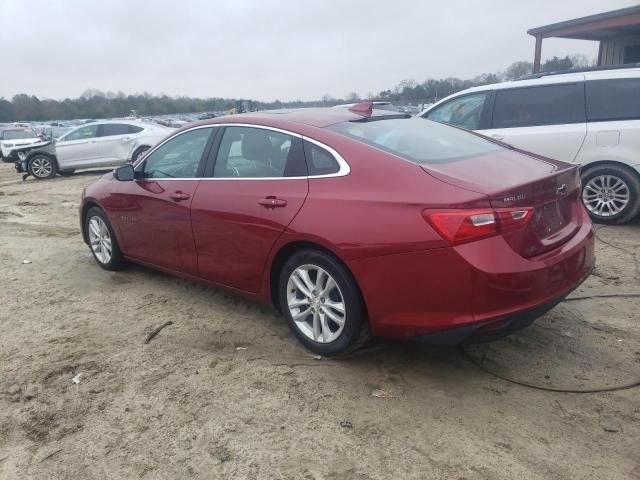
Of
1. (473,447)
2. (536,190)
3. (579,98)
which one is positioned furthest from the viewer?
(579,98)

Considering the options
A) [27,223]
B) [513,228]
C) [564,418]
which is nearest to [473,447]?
[564,418]

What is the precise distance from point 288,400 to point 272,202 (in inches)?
49.5

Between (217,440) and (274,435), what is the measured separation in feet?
0.93

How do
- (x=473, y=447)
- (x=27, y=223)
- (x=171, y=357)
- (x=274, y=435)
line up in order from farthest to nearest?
(x=27, y=223) < (x=171, y=357) < (x=274, y=435) < (x=473, y=447)

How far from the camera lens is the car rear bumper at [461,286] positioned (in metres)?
2.77

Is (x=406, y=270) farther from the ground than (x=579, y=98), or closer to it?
closer to it

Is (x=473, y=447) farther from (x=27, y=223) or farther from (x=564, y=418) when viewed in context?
(x=27, y=223)

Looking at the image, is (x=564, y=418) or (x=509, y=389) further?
(x=509, y=389)

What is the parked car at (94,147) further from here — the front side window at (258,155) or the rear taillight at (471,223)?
the rear taillight at (471,223)

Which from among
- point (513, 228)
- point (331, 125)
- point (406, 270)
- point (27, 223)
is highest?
point (331, 125)

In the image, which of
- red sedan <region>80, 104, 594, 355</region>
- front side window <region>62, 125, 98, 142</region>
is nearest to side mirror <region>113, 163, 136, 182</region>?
red sedan <region>80, 104, 594, 355</region>

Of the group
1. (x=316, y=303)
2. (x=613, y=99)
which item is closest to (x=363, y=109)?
(x=316, y=303)

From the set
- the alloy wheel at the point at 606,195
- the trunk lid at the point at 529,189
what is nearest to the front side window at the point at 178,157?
the trunk lid at the point at 529,189

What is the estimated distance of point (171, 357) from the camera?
3.66 meters
